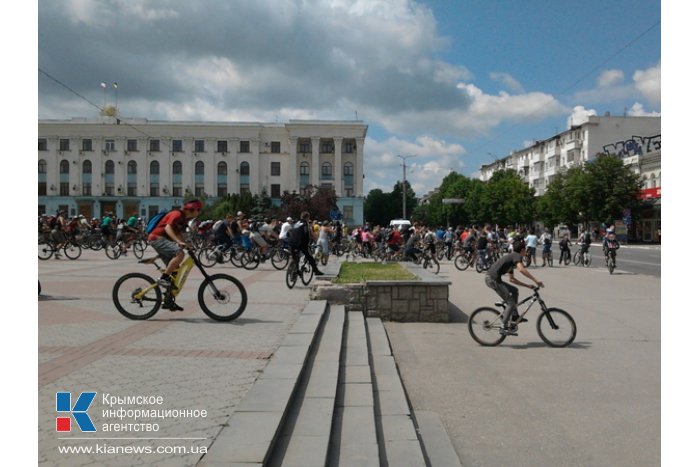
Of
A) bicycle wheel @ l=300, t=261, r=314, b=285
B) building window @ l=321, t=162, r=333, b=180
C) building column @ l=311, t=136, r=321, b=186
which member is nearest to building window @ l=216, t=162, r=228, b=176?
building column @ l=311, t=136, r=321, b=186

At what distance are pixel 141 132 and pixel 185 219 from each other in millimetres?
81518

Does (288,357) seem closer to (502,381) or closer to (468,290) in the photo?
(502,381)

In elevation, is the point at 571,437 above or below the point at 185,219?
below

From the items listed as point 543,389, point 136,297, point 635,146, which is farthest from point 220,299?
point 635,146

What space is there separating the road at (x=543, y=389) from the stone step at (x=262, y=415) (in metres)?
1.35

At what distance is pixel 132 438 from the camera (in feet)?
12.6

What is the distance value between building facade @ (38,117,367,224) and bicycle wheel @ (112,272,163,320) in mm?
77663

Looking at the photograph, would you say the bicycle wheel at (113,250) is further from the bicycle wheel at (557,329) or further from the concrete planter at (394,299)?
the bicycle wheel at (557,329)

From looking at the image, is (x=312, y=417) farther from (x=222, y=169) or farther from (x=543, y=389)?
(x=222, y=169)

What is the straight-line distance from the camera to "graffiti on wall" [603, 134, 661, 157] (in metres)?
72.8

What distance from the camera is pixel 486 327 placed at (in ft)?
28.3

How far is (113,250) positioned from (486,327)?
17.5 m
